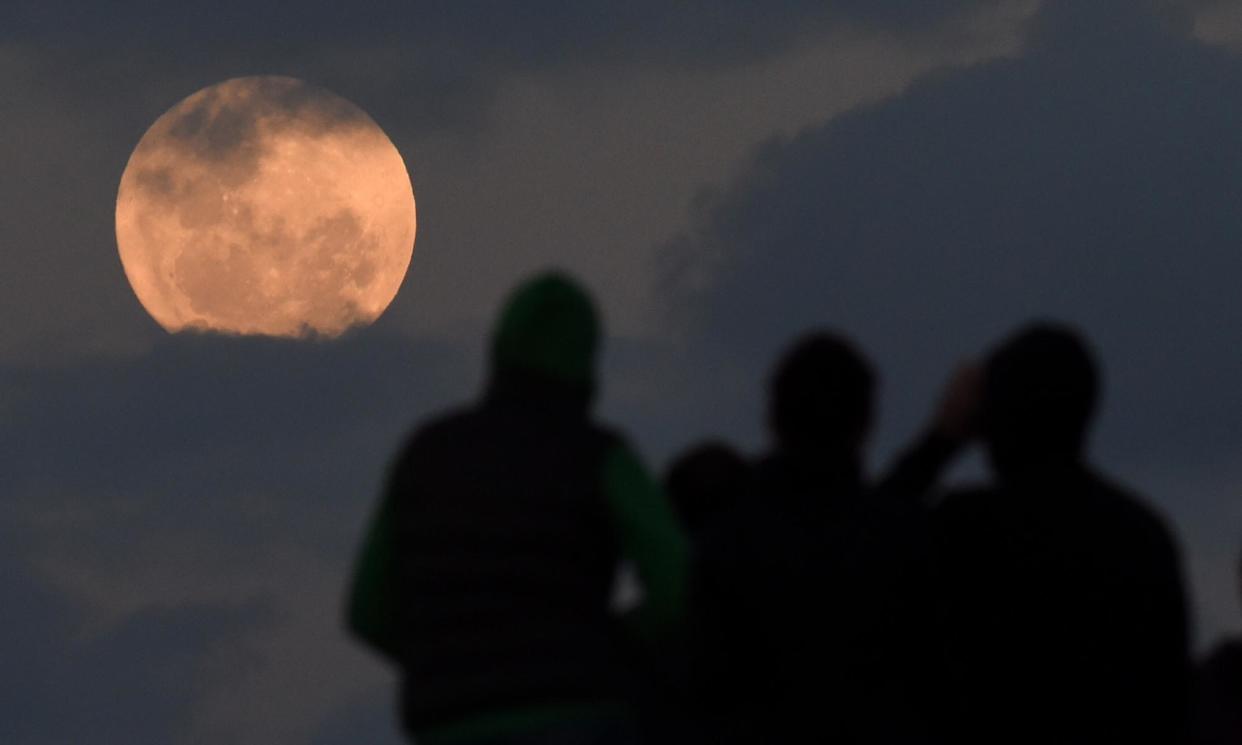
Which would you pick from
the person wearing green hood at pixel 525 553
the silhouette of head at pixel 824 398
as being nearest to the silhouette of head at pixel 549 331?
the person wearing green hood at pixel 525 553

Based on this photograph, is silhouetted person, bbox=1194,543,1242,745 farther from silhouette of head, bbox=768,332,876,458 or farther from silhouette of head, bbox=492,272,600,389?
silhouette of head, bbox=492,272,600,389

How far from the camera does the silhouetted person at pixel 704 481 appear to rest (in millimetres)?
6246

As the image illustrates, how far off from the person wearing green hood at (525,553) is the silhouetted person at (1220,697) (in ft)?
6.63

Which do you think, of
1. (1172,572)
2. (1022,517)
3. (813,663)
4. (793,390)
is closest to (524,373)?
(793,390)

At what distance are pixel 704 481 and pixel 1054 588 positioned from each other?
3.94 feet

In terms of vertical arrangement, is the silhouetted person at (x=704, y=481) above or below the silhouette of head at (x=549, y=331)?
below

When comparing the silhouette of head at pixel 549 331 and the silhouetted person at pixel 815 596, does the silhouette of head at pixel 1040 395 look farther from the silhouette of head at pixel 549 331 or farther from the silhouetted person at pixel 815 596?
the silhouette of head at pixel 549 331

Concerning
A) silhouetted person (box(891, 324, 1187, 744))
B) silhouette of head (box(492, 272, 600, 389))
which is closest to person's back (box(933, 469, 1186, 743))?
silhouetted person (box(891, 324, 1187, 744))

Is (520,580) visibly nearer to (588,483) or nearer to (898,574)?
(588,483)

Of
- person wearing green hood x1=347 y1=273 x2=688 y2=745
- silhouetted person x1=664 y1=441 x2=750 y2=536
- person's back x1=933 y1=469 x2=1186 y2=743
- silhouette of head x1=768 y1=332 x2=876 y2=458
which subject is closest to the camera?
person wearing green hood x1=347 y1=273 x2=688 y2=745

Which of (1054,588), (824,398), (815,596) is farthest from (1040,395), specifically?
(815,596)

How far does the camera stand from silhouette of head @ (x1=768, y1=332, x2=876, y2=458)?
18.0ft

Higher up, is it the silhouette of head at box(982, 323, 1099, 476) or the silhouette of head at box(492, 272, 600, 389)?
the silhouette of head at box(492, 272, 600, 389)

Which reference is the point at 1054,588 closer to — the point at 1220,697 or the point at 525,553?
the point at 1220,697
